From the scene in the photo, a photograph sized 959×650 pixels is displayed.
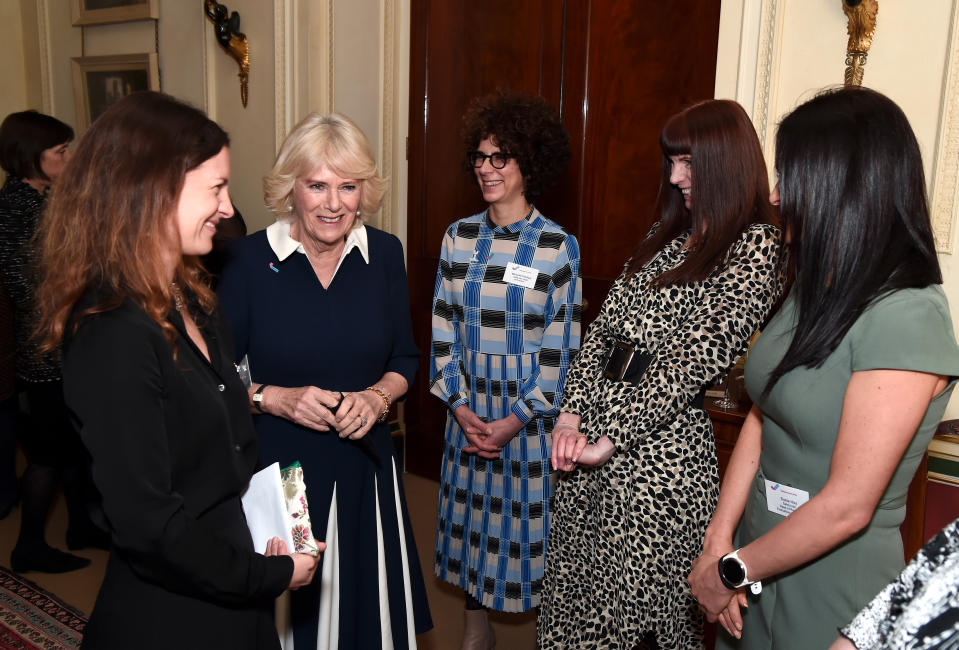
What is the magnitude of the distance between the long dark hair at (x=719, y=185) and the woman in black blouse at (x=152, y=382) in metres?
1.11

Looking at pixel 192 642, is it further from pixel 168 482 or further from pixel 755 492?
pixel 755 492

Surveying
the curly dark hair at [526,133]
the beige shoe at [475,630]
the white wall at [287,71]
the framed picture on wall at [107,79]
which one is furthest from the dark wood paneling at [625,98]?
the framed picture on wall at [107,79]

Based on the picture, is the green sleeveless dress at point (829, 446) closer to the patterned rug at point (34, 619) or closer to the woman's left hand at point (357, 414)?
the woman's left hand at point (357, 414)

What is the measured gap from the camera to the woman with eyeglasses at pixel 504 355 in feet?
8.11

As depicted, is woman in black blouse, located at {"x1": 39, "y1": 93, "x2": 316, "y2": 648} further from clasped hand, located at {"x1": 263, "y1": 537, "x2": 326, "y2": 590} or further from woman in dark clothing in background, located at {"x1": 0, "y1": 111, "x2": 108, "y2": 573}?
woman in dark clothing in background, located at {"x1": 0, "y1": 111, "x2": 108, "y2": 573}

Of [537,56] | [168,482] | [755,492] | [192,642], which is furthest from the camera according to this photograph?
[537,56]

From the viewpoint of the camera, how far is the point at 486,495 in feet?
8.36

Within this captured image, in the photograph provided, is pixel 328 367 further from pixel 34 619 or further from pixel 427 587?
pixel 34 619

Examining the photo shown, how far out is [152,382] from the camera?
1119 millimetres

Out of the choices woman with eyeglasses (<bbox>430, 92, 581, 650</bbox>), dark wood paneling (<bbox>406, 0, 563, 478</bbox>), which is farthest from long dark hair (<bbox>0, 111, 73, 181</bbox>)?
woman with eyeglasses (<bbox>430, 92, 581, 650</bbox>)

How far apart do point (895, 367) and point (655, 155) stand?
7.72 ft

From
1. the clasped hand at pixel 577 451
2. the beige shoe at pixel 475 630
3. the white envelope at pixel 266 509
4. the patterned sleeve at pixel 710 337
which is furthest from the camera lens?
the beige shoe at pixel 475 630

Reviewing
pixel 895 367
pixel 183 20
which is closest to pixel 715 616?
pixel 895 367

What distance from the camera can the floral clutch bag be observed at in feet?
4.49
